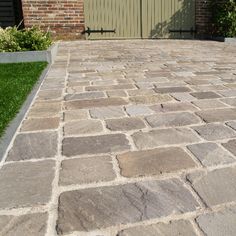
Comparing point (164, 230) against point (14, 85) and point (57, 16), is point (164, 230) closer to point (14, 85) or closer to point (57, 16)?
point (14, 85)

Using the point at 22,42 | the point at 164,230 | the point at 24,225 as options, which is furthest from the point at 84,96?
the point at 22,42

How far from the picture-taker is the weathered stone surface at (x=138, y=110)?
304cm

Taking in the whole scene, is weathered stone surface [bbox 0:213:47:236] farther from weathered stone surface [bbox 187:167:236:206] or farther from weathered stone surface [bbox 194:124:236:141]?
weathered stone surface [bbox 194:124:236:141]

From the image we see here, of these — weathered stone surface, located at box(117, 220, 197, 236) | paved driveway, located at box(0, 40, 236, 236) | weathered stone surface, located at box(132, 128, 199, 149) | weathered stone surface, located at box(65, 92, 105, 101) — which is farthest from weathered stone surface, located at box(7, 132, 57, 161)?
weathered stone surface, located at box(65, 92, 105, 101)

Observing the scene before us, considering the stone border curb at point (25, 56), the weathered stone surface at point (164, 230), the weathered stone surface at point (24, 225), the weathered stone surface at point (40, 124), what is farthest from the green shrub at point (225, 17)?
the weathered stone surface at point (24, 225)

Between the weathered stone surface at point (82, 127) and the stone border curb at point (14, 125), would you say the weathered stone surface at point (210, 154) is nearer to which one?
the weathered stone surface at point (82, 127)

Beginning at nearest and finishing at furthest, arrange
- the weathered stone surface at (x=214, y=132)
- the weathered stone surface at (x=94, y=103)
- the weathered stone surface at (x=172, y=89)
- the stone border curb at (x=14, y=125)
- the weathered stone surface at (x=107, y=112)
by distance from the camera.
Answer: the stone border curb at (x=14, y=125)
the weathered stone surface at (x=214, y=132)
the weathered stone surface at (x=107, y=112)
the weathered stone surface at (x=94, y=103)
the weathered stone surface at (x=172, y=89)

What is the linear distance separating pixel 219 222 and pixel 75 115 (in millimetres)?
1847

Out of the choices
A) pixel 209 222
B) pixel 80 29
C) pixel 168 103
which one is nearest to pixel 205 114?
pixel 168 103

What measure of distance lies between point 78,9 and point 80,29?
592 millimetres

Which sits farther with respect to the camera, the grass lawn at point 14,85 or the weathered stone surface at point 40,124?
the grass lawn at point 14,85

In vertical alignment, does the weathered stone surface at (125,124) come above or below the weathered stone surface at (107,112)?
below

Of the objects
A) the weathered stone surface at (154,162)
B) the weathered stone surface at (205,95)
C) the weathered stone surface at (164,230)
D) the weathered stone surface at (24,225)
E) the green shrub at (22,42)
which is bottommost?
the weathered stone surface at (164,230)

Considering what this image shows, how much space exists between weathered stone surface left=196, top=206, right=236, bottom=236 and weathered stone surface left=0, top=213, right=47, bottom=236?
73 cm
